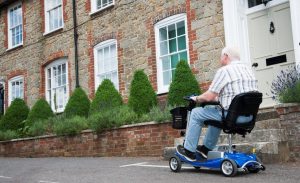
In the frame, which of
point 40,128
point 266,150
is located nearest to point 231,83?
point 266,150

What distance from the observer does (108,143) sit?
11.1 m

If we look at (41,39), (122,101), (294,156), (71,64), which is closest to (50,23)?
(41,39)

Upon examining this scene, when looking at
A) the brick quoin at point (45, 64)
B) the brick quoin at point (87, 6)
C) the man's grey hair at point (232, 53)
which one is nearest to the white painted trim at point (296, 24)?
the man's grey hair at point (232, 53)

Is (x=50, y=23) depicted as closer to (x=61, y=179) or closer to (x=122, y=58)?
(x=122, y=58)

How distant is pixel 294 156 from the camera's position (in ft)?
25.1

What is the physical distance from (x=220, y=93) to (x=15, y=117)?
11.6 metres

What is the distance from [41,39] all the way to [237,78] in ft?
41.6

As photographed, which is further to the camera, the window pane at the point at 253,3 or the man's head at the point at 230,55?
the window pane at the point at 253,3

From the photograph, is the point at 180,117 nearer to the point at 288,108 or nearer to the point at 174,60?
the point at 288,108

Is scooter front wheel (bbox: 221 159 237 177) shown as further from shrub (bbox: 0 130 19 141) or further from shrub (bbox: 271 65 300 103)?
shrub (bbox: 0 130 19 141)

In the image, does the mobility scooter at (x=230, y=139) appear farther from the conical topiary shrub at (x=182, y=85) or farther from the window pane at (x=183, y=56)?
the window pane at (x=183, y=56)

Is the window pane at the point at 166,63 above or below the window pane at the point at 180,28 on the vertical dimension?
below

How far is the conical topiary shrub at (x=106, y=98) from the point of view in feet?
41.8

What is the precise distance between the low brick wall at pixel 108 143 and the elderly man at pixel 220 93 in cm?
327
